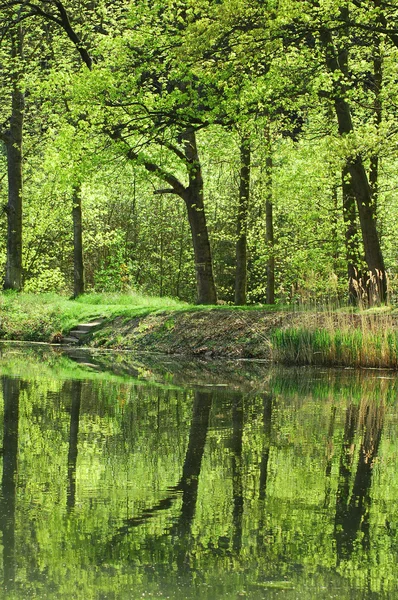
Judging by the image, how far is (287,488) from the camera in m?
5.03

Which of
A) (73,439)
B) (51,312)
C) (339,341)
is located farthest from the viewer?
(51,312)

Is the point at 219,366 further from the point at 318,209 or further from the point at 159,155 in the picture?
the point at 318,209

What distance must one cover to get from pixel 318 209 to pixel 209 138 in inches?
Answer: 125

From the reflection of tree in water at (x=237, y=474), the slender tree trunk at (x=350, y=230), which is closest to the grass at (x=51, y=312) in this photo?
the slender tree trunk at (x=350, y=230)

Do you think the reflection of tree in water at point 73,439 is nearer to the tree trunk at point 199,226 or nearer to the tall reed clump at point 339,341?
the tall reed clump at point 339,341

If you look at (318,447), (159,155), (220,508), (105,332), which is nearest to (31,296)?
(105,332)

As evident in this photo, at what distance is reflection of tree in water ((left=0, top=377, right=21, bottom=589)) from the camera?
3572 millimetres

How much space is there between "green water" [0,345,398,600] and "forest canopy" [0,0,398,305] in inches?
238

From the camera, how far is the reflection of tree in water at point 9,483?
3.57 m

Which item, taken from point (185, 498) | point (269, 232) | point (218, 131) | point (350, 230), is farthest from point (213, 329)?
point (185, 498)

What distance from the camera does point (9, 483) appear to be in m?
4.95

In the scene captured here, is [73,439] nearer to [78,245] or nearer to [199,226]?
[199,226]

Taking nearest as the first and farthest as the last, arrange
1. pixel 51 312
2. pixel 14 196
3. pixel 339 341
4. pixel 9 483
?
pixel 9 483 < pixel 339 341 < pixel 51 312 < pixel 14 196

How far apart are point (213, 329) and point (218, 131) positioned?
488cm
